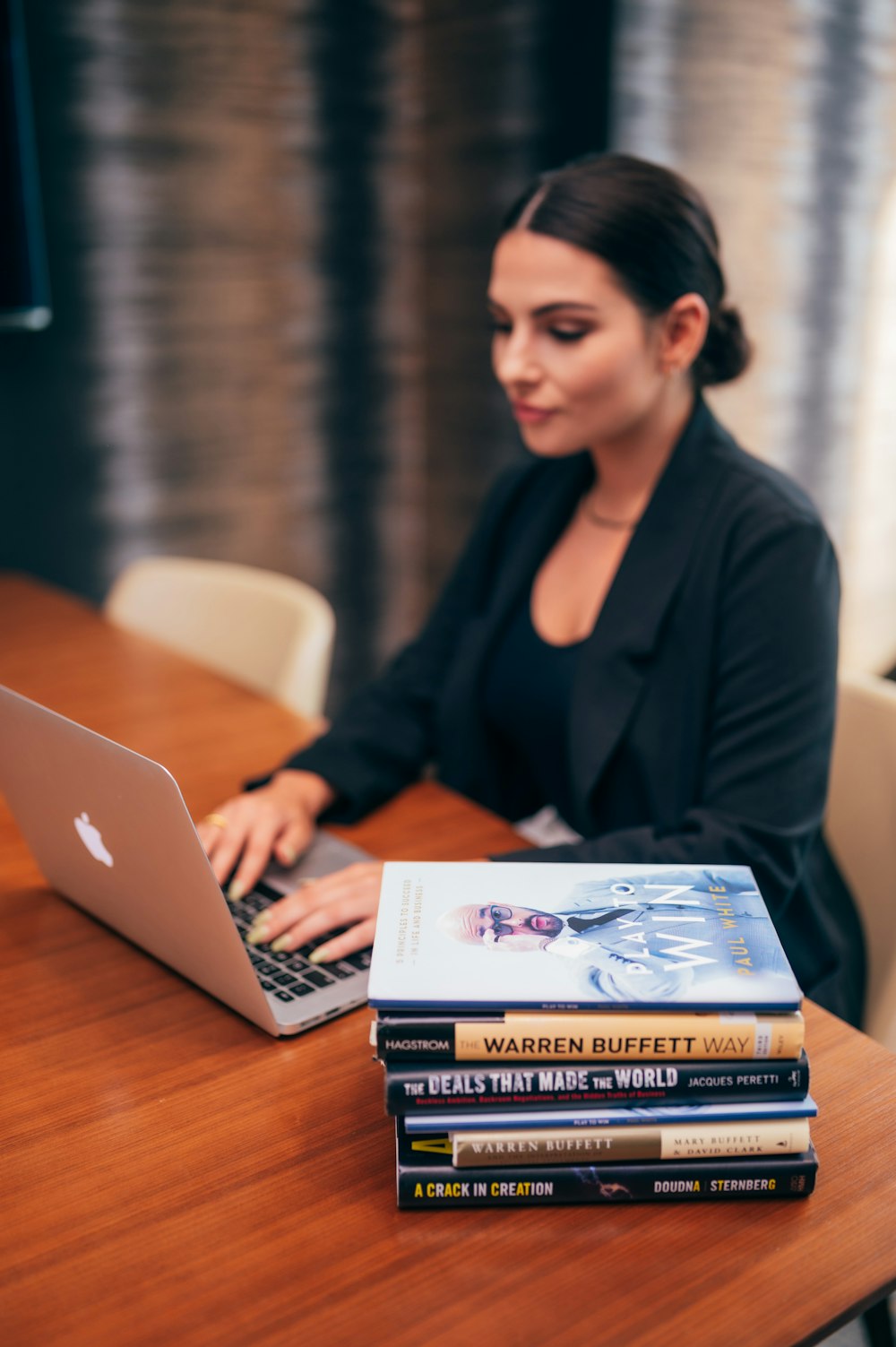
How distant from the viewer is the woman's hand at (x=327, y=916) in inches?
41.4

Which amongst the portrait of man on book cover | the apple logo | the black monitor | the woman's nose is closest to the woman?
the woman's nose

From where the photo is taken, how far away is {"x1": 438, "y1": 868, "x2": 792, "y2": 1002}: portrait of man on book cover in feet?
2.52

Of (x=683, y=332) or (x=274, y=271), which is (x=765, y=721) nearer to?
(x=683, y=332)

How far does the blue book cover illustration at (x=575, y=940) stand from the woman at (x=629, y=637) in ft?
0.75

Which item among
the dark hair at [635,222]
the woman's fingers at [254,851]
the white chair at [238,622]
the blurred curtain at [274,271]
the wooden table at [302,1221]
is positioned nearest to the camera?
the wooden table at [302,1221]

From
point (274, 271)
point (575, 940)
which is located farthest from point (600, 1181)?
point (274, 271)

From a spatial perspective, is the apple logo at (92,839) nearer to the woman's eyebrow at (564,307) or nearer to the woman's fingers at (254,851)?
the woman's fingers at (254,851)

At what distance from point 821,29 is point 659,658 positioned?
1.80 m

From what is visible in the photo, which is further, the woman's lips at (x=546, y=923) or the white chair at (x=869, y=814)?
the white chair at (x=869, y=814)

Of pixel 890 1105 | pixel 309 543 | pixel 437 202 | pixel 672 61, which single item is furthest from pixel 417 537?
pixel 890 1105

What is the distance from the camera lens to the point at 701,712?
135 centimetres

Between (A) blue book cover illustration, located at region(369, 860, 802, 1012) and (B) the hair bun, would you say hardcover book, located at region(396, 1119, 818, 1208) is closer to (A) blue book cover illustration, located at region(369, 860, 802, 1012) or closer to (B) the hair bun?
(A) blue book cover illustration, located at region(369, 860, 802, 1012)

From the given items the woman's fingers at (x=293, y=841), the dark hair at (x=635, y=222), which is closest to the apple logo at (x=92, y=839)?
the woman's fingers at (x=293, y=841)

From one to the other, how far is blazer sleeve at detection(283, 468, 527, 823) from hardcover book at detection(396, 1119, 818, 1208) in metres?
0.63
